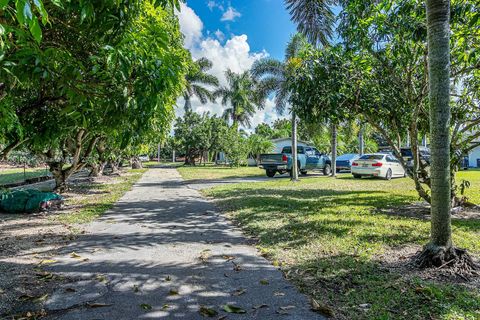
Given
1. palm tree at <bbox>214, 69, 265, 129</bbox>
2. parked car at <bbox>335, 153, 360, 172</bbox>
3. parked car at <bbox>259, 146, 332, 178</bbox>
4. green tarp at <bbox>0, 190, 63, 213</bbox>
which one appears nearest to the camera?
green tarp at <bbox>0, 190, 63, 213</bbox>

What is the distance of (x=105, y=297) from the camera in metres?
3.48

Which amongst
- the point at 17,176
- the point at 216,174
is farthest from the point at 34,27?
the point at 17,176

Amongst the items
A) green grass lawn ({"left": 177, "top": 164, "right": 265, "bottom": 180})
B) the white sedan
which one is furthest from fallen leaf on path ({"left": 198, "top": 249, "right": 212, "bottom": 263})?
green grass lawn ({"left": 177, "top": 164, "right": 265, "bottom": 180})

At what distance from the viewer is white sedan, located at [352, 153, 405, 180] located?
18.2 meters

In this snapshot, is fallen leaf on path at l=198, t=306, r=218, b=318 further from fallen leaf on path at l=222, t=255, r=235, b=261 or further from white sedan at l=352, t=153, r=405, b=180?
white sedan at l=352, t=153, r=405, b=180

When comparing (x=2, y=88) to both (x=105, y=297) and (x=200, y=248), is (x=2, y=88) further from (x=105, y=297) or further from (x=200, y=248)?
(x=200, y=248)

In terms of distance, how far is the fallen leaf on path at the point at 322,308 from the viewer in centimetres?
311

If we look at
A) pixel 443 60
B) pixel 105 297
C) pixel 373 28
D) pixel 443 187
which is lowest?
pixel 105 297

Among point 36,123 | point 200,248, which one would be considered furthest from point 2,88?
point 200,248

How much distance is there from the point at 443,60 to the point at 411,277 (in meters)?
2.73

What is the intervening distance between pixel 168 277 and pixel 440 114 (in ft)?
13.2

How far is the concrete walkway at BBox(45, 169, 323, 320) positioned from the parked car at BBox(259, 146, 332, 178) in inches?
563

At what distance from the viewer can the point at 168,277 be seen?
4066mm

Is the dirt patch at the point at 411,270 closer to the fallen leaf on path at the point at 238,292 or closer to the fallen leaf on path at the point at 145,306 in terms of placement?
the fallen leaf on path at the point at 238,292
